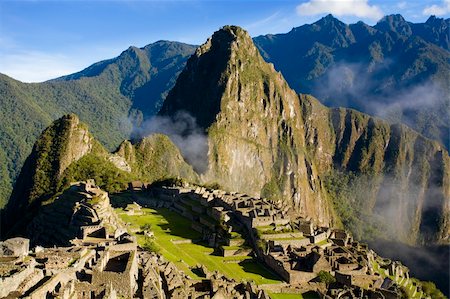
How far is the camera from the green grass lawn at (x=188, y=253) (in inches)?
1972

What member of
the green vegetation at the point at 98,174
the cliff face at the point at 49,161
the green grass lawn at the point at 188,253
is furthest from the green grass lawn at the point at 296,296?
the cliff face at the point at 49,161

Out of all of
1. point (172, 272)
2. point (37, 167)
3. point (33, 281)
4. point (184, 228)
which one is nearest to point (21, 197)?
point (37, 167)

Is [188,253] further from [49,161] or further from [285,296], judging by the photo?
[49,161]

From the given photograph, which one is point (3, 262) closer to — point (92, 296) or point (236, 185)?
point (92, 296)

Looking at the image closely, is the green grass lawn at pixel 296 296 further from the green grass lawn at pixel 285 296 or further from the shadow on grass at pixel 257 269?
the shadow on grass at pixel 257 269

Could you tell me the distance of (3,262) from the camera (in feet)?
92.4

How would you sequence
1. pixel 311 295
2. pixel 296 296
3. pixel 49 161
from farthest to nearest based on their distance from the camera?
1. pixel 49 161
2. pixel 311 295
3. pixel 296 296

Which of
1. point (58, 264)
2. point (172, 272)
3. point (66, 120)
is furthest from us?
point (66, 120)

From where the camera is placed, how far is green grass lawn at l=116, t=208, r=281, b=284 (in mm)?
50094

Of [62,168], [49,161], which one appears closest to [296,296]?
[62,168]

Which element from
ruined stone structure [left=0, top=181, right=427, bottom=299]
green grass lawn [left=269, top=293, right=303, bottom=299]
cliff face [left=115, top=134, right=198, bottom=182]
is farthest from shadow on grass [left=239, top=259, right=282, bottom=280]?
cliff face [left=115, top=134, right=198, bottom=182]

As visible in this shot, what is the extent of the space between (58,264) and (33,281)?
14.4 feet

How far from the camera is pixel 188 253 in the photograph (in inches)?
2153

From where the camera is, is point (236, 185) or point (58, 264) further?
point (236, 185)
